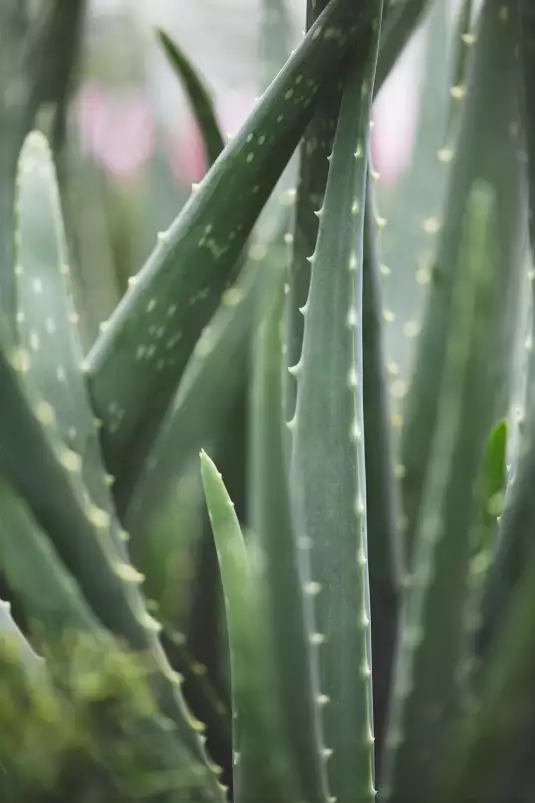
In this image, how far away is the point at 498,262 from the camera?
29 centimetres

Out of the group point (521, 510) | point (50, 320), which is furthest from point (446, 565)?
point (50, 320)

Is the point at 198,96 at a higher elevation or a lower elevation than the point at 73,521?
higher

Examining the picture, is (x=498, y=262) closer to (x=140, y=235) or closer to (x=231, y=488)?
(x=231, y=488)

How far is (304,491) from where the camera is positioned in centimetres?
23

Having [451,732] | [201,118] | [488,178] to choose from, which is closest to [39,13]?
[201,118]

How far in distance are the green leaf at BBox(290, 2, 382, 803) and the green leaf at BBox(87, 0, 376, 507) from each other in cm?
1

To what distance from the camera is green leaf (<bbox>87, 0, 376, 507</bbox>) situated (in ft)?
0.71

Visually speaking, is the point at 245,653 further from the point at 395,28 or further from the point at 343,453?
the point at 395,28

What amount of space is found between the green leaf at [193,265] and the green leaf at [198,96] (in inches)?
2.9

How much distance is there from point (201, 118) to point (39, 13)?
115 millimetres

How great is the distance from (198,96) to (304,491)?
16 cm

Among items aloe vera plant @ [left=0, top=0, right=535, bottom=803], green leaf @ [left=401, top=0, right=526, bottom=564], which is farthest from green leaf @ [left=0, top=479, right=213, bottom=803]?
green leaf @ [left=401, top=0, right=526, bottom=564]

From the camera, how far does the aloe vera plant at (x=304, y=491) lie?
0.67 ft

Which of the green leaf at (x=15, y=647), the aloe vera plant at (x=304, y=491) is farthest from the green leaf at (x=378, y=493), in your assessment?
the green leaf at (x=15, y=647)
